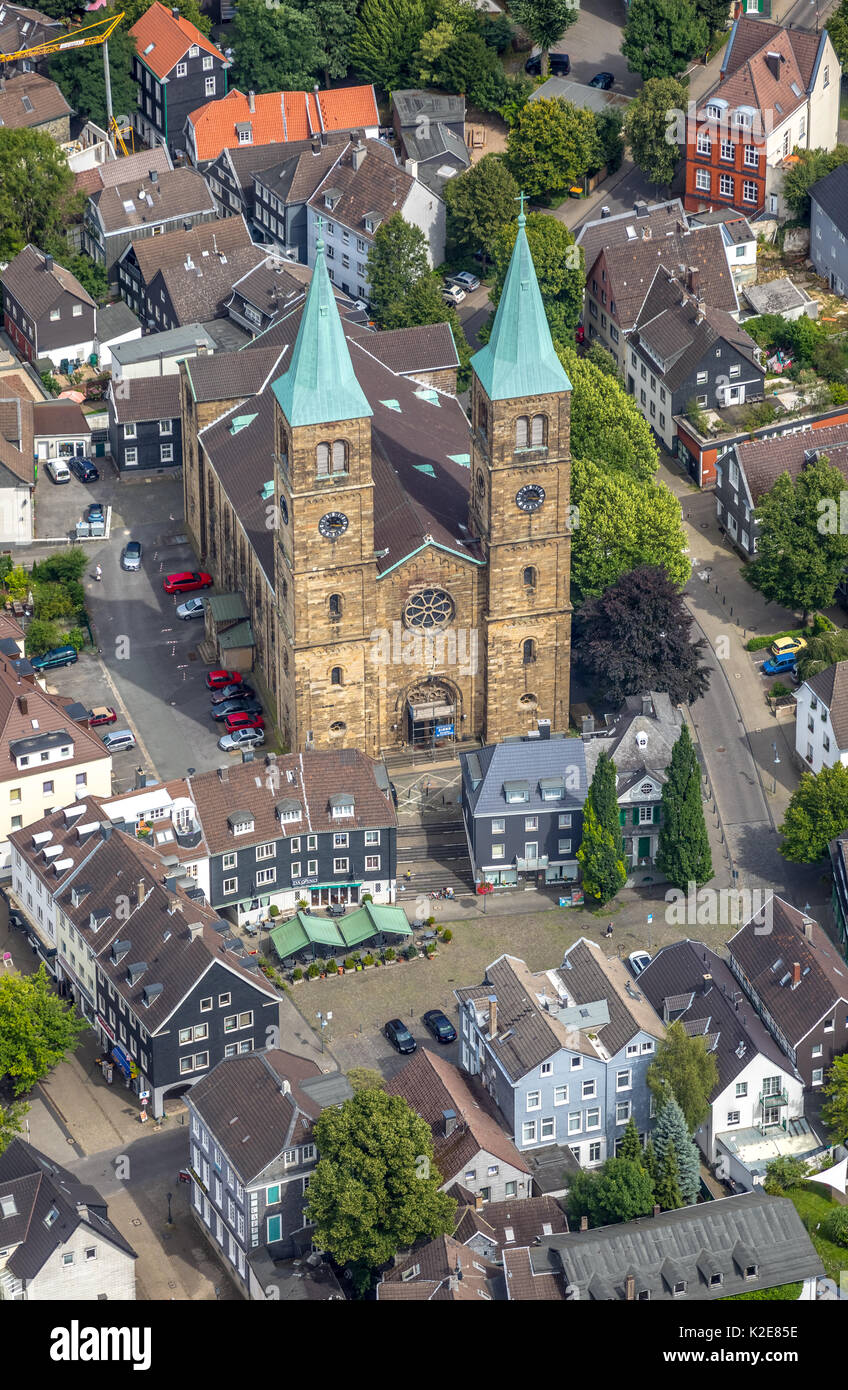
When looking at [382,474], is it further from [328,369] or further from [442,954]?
[442,954]

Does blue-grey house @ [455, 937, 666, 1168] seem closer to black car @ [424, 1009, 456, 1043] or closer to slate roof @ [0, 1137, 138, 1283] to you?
black car @ [424, 1009, 456, 1043]

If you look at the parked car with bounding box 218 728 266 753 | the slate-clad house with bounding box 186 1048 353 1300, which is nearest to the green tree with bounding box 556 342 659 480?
the parked car with bounding box 218 728 266 753

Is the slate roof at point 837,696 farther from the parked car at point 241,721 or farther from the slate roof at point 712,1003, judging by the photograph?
the parked car at point 241,721

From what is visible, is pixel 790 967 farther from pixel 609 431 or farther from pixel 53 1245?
pixel 609 431

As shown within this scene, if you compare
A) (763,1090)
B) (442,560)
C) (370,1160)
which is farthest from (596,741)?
(370,1160)

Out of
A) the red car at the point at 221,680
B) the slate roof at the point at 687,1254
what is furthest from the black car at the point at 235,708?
the slate roof at the point at 687,1254
